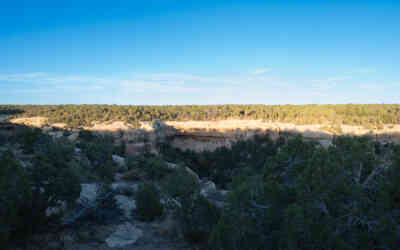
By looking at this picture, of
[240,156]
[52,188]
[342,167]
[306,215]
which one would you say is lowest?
[240,156]

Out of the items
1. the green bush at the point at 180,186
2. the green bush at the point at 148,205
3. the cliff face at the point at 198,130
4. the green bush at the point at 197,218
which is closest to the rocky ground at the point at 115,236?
the green bush at the point at 148,205

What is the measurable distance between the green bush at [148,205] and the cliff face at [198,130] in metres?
27.3

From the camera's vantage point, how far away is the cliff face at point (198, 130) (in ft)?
128

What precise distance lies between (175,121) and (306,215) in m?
40.7

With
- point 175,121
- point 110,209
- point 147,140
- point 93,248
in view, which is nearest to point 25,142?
point 110,209

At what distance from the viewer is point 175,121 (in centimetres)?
4525

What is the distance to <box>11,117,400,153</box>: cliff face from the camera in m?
39.0

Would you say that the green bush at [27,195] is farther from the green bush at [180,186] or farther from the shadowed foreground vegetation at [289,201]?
the green bush at [180,186]

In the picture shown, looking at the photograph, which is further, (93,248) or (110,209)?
(110,209)

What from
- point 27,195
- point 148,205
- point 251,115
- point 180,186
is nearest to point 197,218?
point 180,186

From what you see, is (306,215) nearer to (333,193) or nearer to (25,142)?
(333,193)

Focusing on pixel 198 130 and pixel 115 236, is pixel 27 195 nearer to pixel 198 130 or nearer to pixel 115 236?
pixel 115 236

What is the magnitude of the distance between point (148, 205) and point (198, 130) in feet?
109

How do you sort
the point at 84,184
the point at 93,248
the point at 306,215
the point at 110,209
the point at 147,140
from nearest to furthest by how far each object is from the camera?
the point at 306,215 < the point at 93,248 < the point at 110,209 < the point at 84,184 < the point at 147,140
